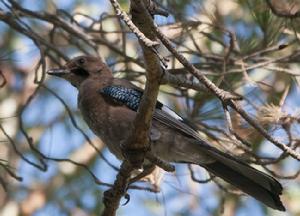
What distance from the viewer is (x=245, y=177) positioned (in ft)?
15.6

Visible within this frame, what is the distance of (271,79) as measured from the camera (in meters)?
8.09

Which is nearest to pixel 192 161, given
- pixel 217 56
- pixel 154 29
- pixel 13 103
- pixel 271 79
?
pixel 217 56

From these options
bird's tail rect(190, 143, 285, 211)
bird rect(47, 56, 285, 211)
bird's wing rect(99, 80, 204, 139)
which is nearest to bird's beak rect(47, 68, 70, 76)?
bird rect(47, 56, 285, 211)

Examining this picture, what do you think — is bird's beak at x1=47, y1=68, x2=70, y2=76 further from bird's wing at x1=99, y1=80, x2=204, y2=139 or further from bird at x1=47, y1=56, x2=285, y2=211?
bird's wing at x1=99, y1=80, x2=204, y2=139

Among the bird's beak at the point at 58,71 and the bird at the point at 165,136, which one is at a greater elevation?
the bird's beak at the point at 58,71

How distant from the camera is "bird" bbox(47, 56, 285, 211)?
4.67m

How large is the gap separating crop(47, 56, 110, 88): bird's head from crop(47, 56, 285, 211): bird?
262 millimetres

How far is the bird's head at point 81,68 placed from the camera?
5.66m

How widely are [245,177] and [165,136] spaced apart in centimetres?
59

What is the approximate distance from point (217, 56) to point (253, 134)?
34.9 inches

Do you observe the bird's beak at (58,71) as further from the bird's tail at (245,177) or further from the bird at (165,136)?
the bird's tail at (245,177)

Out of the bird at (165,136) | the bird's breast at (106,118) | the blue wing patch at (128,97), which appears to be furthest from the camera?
the blue wing patch at (128,97)

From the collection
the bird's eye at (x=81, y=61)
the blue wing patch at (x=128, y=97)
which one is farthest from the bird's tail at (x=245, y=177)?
the bird's eye at (x=81, y=61)

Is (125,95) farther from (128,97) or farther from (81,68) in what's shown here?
(81,68)
